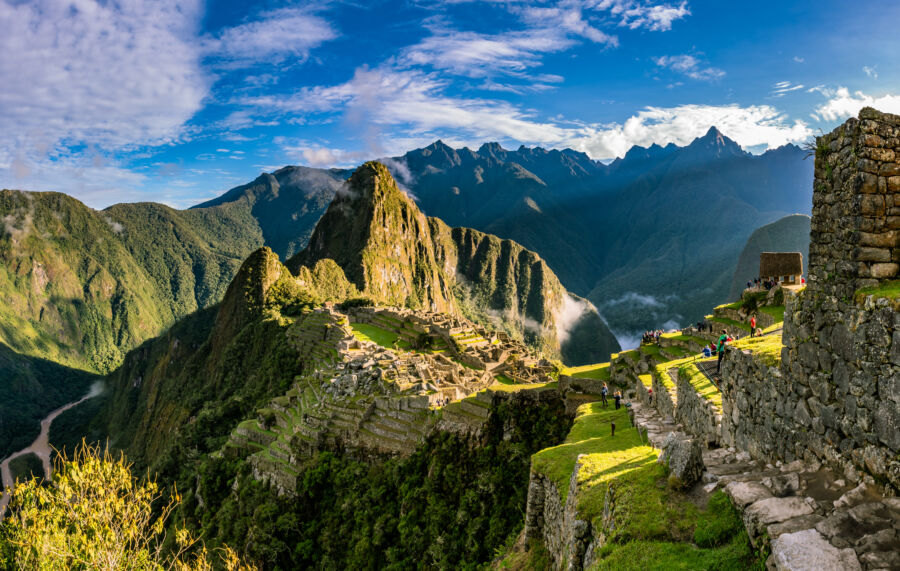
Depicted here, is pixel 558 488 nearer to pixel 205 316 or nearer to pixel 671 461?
pixel 671 461

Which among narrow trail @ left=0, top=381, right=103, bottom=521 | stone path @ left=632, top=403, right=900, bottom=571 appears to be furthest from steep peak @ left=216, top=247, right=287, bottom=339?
stone path @ left=632, top=403, right=900, bottom=571

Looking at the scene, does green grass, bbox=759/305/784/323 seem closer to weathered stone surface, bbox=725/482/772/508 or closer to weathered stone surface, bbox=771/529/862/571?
weathered stone surface, bbox=725/482/772/508

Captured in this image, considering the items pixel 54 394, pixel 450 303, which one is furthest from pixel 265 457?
pixel 54 394

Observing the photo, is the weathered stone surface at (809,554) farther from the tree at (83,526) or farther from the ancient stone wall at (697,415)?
the tree at (83,526)

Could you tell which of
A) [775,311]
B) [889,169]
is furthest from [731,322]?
[889,169]

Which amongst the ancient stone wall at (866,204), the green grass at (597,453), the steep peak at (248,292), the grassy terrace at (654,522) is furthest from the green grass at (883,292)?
the steep peak at (248,292)
